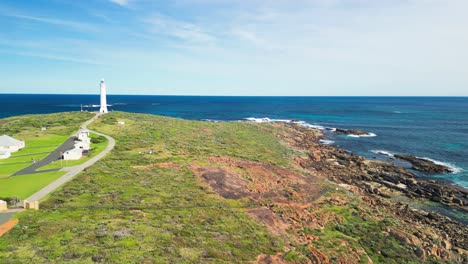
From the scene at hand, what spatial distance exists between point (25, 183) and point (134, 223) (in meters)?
16.6

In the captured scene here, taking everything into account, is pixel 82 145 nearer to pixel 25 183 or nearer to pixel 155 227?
pixel 25 183

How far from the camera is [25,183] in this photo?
31812 mm

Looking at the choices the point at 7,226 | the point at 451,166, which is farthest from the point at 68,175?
the point at 451,166

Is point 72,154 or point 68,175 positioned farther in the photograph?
point 72,154

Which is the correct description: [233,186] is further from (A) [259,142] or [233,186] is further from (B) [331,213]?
(A) [259,142]

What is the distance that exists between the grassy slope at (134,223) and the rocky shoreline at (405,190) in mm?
15631

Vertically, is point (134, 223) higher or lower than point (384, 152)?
higher

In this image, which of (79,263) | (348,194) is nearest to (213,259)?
(79,263)

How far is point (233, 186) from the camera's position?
3584 centimetres

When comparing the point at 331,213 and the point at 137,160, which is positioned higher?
the point at 137,160

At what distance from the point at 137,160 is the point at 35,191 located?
15.0 metres

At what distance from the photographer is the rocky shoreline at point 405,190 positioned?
2714 cm

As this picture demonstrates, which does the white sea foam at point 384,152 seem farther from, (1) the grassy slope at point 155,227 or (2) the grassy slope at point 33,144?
(2) the grassy slope at point 33,144

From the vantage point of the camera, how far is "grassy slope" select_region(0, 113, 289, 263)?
65.0 feet
